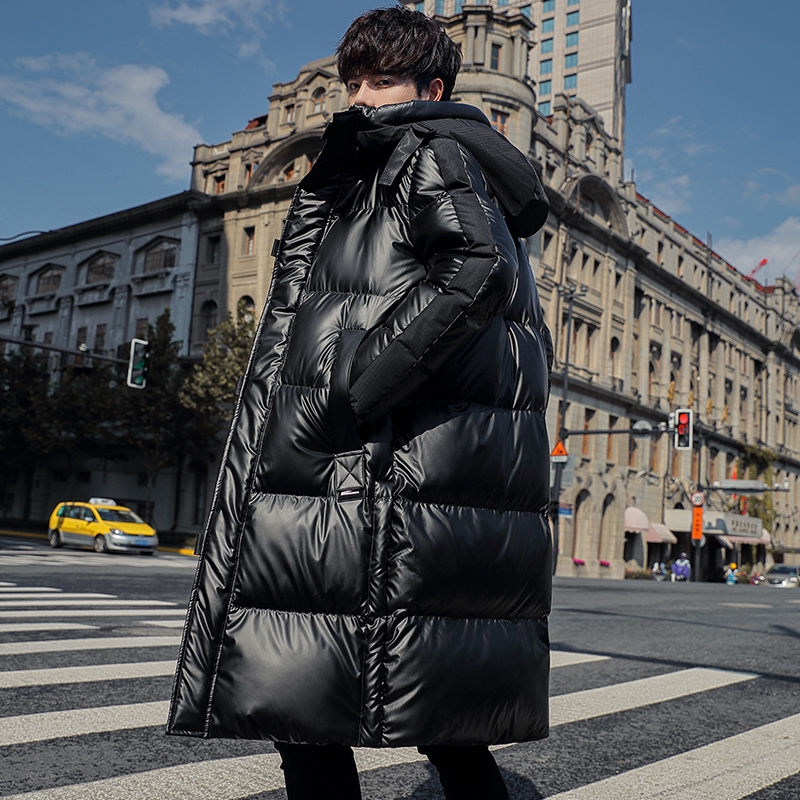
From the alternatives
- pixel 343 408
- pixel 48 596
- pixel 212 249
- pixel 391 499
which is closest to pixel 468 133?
pixel 343 408

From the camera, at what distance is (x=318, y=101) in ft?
116

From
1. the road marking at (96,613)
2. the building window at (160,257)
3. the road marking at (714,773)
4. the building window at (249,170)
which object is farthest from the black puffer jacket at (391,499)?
the building window at (160,257)

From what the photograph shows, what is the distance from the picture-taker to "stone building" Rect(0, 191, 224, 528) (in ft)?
121

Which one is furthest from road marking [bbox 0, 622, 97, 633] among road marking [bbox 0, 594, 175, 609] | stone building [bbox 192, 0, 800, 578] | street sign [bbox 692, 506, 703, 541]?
street sign [bbox 692, 506, 703, 541]

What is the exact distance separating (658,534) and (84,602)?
A: 36950 mm

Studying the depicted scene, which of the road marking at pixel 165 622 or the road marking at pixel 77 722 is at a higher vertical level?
the road marking at pixel 77 722

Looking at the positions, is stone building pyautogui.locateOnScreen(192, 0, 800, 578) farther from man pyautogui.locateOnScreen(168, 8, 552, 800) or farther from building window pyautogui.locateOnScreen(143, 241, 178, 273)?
man pyautogui.locateOnScreen(168, 8, 552, 800)

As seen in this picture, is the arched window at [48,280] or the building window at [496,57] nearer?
the building window at [496,57]

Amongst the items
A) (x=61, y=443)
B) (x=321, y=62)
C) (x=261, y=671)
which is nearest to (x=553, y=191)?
(x=321, y=62)

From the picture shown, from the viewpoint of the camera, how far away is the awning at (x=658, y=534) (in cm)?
4212

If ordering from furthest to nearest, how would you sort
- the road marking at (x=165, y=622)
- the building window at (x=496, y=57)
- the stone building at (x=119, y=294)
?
the stone building at (x=119, y=294), the building window at (x=496, y=57), the road marking at (x=165, y=622)

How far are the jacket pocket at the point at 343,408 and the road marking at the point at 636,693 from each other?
118 inches

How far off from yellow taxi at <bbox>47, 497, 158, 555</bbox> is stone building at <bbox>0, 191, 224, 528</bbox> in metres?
8.99

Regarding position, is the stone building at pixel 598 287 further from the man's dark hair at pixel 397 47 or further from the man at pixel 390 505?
the man at pixel 390 505
